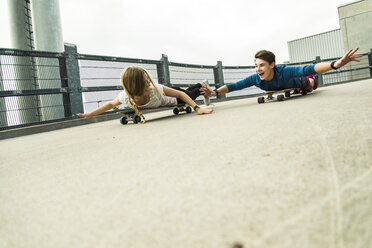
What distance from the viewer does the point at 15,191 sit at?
37.0 inches

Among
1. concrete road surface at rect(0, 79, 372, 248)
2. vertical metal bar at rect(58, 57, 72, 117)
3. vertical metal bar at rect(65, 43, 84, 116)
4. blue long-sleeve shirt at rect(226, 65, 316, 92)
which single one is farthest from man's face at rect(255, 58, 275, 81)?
vertical metal bar at rect(58, 57, 72, 117)

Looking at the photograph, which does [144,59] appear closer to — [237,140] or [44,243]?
[237,140]

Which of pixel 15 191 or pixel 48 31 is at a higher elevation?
pixel 48 31

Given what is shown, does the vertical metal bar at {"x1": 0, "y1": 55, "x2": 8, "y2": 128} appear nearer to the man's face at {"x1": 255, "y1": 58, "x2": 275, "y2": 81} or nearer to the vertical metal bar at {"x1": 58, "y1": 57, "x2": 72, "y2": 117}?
the vertical metal bar at {"x1": 58, "y1": 57, "x2": 72, "y2": 117}

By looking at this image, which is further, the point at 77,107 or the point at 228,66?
the point at 228,66

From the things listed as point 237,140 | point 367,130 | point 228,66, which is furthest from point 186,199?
point 228,66

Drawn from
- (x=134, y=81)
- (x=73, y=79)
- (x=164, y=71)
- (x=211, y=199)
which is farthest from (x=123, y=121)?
(x=164, y=71)

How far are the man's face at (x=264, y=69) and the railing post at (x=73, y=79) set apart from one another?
409 cm

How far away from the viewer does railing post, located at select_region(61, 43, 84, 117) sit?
5.35 meters

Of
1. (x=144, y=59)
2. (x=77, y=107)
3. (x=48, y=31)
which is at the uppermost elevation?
(x=48, y=31)

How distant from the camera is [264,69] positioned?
349 centimetres

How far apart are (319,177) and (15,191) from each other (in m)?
1.12

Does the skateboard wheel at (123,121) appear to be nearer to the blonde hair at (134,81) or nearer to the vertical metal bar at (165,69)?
the blonde hair at (134,81)

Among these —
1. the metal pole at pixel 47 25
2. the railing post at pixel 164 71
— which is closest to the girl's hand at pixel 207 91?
the railing post at pixel 164 71
